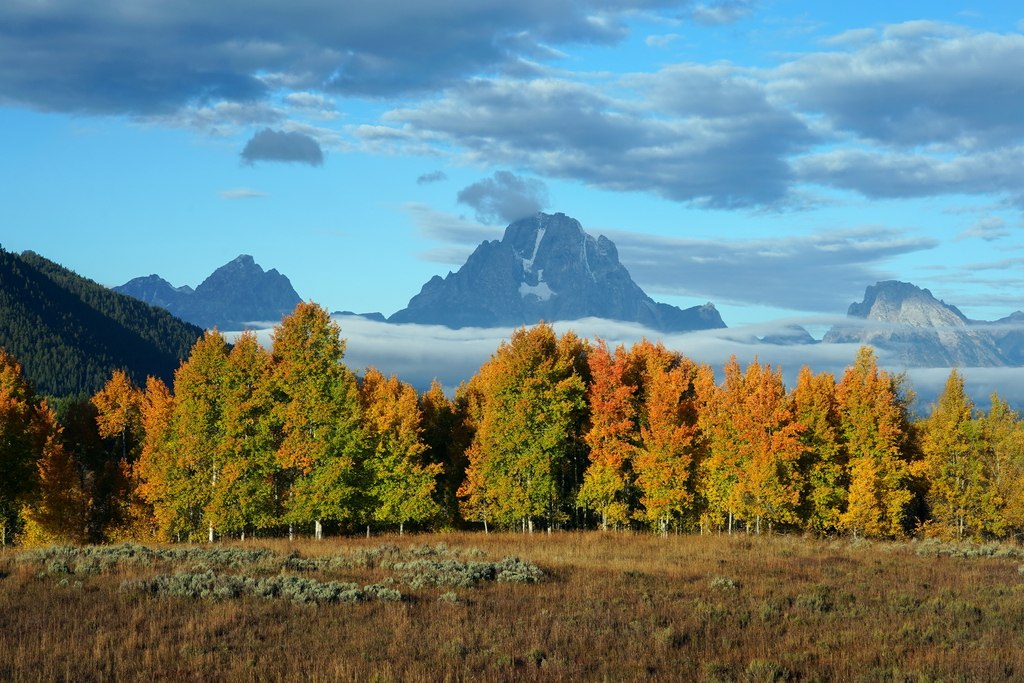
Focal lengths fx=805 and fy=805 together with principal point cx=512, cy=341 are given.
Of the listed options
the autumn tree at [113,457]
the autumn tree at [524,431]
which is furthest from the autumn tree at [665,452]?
the autumn tree at [113,457]

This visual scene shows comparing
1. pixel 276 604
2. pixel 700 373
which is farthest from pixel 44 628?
pixel 700 373

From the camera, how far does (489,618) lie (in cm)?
2138

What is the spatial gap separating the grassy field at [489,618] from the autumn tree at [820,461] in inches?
733

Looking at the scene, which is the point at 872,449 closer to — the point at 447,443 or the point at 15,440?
the point at 447,443

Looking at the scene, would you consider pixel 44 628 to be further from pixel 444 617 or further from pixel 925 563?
pixel 925 563

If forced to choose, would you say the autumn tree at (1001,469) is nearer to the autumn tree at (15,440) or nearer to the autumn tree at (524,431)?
the autumn tree at (524,431)

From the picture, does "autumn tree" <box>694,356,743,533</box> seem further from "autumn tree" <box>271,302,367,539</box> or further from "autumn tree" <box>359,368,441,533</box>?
"autumn tree" <box>271,302,367,539</box>

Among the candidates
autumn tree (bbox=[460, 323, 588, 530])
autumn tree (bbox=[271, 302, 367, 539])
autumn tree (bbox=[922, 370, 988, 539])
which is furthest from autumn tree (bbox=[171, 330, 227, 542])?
autumn tree (bbox=[922, 370, 988, 539])

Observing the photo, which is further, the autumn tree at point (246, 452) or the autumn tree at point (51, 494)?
the autumn tree at point (51, 494)

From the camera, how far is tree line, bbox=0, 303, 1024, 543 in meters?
48.7

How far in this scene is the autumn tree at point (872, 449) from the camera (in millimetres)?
52125

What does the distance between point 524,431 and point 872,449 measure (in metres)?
24.0

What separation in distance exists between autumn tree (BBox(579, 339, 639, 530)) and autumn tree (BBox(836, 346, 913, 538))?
14.5 metres

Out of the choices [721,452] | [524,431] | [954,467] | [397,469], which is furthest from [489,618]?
[954,467]
